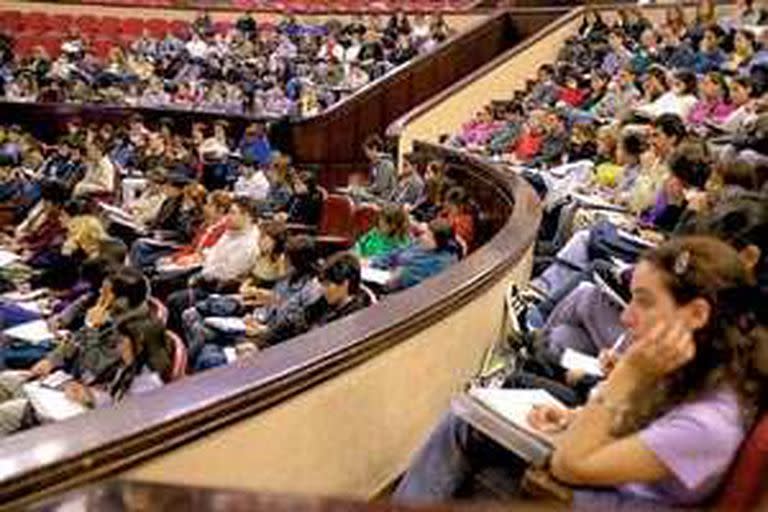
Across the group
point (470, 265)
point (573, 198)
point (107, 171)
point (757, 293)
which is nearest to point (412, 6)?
point (107, 171)

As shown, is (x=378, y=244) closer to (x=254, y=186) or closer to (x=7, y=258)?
(x=7, y=258)

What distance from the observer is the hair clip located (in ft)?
4.84

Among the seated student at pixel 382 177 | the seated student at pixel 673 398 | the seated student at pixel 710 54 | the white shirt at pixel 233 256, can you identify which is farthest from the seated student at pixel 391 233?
the seated student at pixel 710 54

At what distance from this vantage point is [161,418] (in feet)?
5.00

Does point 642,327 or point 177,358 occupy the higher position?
point 642,327

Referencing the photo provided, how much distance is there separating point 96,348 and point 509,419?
1.78 m

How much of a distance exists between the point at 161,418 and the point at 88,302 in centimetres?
264

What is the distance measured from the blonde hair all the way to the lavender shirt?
12.2ft

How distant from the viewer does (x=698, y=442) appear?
55.9 inches

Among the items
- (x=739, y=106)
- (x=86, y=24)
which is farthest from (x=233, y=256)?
(x=86, y=24)

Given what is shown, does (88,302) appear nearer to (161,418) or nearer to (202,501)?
(161,418)

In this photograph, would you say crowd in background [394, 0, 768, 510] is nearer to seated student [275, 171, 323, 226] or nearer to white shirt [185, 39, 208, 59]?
seated student [275, 171, 323, 226]

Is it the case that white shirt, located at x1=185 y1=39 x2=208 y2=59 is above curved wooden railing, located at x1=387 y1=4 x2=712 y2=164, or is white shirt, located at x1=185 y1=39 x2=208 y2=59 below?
below

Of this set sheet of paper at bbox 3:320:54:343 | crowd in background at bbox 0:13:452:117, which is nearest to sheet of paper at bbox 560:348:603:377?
sheet of paper at bbox 3:320:54:343
